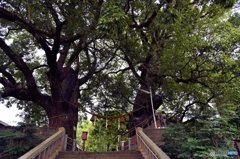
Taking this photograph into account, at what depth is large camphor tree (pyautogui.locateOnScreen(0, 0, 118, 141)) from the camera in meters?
7.26

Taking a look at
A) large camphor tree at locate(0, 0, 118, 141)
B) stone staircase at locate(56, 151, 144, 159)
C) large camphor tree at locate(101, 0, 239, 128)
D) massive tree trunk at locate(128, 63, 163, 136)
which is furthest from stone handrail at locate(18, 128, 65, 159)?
massive tree trunk at locate(128, 63, 163, 136)

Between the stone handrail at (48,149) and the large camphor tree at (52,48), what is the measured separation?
7.32 feet

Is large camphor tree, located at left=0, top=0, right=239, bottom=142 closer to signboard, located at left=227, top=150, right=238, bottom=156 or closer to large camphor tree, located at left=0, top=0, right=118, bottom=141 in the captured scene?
large camphor tree, located at left=0, top=0, right=118, bottom=141

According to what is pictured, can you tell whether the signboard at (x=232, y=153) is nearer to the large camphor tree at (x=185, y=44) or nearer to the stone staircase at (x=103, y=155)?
the stone staircase at (x=103, y=155)

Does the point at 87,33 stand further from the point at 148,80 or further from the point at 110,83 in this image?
the point at 110,83

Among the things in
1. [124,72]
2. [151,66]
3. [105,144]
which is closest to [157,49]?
[151,66]

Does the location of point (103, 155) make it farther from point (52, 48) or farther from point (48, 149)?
point (52, 48)

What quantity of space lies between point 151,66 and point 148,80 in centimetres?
111

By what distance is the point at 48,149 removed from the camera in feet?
19.7

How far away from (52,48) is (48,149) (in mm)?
4422

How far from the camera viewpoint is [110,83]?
14.3 m

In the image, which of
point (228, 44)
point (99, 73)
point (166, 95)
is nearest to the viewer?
point (228, 44)

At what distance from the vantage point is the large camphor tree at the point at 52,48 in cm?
726

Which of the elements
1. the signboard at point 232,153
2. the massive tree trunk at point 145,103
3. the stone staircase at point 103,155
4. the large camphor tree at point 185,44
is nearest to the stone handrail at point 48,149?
the stone staircase at point 103,155
